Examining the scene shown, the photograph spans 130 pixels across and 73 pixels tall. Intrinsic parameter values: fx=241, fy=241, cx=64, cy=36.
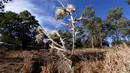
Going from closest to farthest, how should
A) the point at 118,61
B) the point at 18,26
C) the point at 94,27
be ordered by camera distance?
the point at 118,61 → the point at 18,26 → the point at 94,27

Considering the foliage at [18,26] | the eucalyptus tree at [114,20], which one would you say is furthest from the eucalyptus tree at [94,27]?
the foliage at [18,26]

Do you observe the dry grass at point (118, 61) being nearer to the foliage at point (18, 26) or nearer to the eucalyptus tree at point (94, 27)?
the foliage at point (18, 26)

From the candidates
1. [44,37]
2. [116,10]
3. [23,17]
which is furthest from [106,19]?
[44,37]

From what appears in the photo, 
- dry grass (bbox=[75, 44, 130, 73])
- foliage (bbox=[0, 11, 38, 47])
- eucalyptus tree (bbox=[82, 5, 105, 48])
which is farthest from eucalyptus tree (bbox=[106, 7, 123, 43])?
dry grass (bbox=[75, 44, 130, 73])

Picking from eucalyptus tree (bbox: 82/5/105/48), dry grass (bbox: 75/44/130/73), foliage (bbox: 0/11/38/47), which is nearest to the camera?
dry grass (bbox: 75/44/130/73)

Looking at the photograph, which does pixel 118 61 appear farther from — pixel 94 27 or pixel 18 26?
pixel 94 27

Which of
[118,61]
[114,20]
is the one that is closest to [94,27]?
[114,20]

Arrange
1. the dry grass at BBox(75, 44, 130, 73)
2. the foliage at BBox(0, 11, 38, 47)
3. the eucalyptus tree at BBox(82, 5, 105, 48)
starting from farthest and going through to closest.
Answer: the eucalyptus tree at BBox(82, 5, 105, 48) → the foliage at BBox(0, 11, 38, 47) → the dry grass at BBox(75, 44, 130, 73)

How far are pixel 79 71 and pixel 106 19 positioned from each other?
63062 mm

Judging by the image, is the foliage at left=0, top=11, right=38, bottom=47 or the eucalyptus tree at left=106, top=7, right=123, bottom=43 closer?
the foliage at left=0, top=11, right=38, bottom=47

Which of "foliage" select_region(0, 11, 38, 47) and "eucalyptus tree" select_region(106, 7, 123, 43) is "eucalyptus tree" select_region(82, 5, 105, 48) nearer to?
"eucalyptus tree" select_region(106, 7, 123, 43)

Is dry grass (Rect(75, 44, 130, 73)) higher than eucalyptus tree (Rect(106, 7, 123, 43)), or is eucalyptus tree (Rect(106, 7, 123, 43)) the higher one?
eucalyptus tree (Rect(106, 7, 123, 43))

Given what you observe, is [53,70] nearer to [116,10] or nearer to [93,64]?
[93,64]

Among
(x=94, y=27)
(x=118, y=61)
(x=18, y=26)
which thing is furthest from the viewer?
(x=94, y=27)
